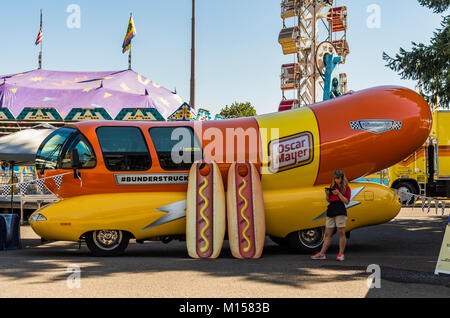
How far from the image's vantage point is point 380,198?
31.1ft

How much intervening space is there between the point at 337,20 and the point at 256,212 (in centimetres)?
3644

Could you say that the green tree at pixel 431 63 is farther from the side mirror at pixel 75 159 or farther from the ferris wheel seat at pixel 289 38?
the ferris wheel seat at pixel 289 38

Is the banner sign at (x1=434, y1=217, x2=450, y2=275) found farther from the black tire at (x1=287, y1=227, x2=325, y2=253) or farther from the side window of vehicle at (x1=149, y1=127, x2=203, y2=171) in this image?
the side window of vehicle at (x1=149, y1=127, x2=203, y2=171)

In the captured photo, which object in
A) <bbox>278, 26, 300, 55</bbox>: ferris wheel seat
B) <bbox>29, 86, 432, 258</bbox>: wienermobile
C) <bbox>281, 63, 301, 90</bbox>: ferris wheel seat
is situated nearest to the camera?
<bbox>29, 86, 432, 258</bbox>: wienermobile

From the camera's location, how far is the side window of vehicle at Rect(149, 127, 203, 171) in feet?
30.5

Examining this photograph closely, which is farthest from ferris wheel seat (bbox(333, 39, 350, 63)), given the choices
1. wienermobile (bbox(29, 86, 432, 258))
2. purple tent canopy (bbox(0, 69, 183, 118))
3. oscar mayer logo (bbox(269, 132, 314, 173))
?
oscar mayer logo (bbox(269, 132, 314, 173))

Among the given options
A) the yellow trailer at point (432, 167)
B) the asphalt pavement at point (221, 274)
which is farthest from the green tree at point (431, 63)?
the asphalt pavement at point (221, 274)

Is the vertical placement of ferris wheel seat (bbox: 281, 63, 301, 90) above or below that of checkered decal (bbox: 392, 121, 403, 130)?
above

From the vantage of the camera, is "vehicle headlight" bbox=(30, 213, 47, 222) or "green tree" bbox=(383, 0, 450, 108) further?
"green tree" bbox=(383, 0, 450, 108)

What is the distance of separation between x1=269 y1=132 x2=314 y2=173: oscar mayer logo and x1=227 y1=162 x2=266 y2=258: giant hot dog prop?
515mm

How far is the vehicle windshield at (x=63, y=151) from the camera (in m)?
9.09
